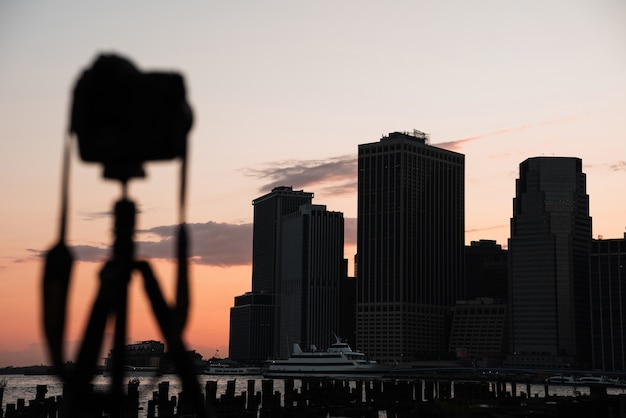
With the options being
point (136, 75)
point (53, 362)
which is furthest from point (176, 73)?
point (53, 362)

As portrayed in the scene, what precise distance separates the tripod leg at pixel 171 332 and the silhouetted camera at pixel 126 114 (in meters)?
0.80

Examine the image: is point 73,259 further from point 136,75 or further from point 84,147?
point 136,75

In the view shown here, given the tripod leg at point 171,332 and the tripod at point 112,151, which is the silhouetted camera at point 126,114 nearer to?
the tripod at point 112,151

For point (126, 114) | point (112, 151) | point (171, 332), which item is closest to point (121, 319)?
point (171, 332)

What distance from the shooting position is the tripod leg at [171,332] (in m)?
6.29

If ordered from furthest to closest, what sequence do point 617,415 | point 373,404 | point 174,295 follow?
point 373,404 → point 617,415 → point 174,295

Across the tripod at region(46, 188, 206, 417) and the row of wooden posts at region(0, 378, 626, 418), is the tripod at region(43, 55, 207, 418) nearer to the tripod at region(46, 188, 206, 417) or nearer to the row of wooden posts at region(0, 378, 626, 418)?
the tripod at region(46, 188, 206, 417)

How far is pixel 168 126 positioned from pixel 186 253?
887 mm

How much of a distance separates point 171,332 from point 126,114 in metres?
1.50

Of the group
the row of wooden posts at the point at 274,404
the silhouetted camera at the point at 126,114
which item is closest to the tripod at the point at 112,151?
the silhouetted camera at the point at 126,114

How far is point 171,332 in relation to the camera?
20.6ft

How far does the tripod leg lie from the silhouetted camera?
31.6 inches

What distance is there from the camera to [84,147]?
6.11 m

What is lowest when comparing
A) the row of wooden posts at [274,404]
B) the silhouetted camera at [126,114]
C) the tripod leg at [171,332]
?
the row of wooden posts at [274,404]
